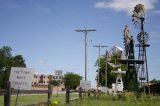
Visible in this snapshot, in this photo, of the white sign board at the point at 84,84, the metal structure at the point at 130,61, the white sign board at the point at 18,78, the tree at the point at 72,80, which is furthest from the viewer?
the tree at the point at 72,80

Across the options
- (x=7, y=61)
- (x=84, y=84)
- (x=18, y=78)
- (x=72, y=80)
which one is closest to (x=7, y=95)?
(x=18, y=78)

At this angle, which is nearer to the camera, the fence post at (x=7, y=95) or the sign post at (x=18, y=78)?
the fence post at (x=7, y=95)

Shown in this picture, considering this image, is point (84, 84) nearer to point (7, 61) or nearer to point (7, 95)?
point (7, 95)

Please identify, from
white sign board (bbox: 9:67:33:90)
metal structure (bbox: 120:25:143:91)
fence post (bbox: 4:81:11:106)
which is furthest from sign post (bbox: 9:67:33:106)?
metal structure (bbox: 120:25:143:91)

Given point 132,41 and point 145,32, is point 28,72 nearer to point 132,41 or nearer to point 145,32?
point 132,41

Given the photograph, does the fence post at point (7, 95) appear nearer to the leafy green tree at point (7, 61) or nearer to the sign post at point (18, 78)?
the sign post at point (18, 78)

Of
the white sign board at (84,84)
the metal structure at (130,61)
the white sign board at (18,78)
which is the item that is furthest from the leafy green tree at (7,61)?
the white sign board at (18,78)

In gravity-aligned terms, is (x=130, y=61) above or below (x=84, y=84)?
above

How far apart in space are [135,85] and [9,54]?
81.7 m

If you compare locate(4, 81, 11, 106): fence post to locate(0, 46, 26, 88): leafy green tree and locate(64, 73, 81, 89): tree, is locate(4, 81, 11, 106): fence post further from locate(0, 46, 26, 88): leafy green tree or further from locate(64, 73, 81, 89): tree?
locate(64, 73, 81, 89): tree

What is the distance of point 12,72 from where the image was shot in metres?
14.1

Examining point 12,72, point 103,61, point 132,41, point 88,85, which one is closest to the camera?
point 12,72

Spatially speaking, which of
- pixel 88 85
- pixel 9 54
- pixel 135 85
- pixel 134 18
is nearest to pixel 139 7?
pixel 134 18

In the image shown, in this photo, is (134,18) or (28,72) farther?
(134,18)
